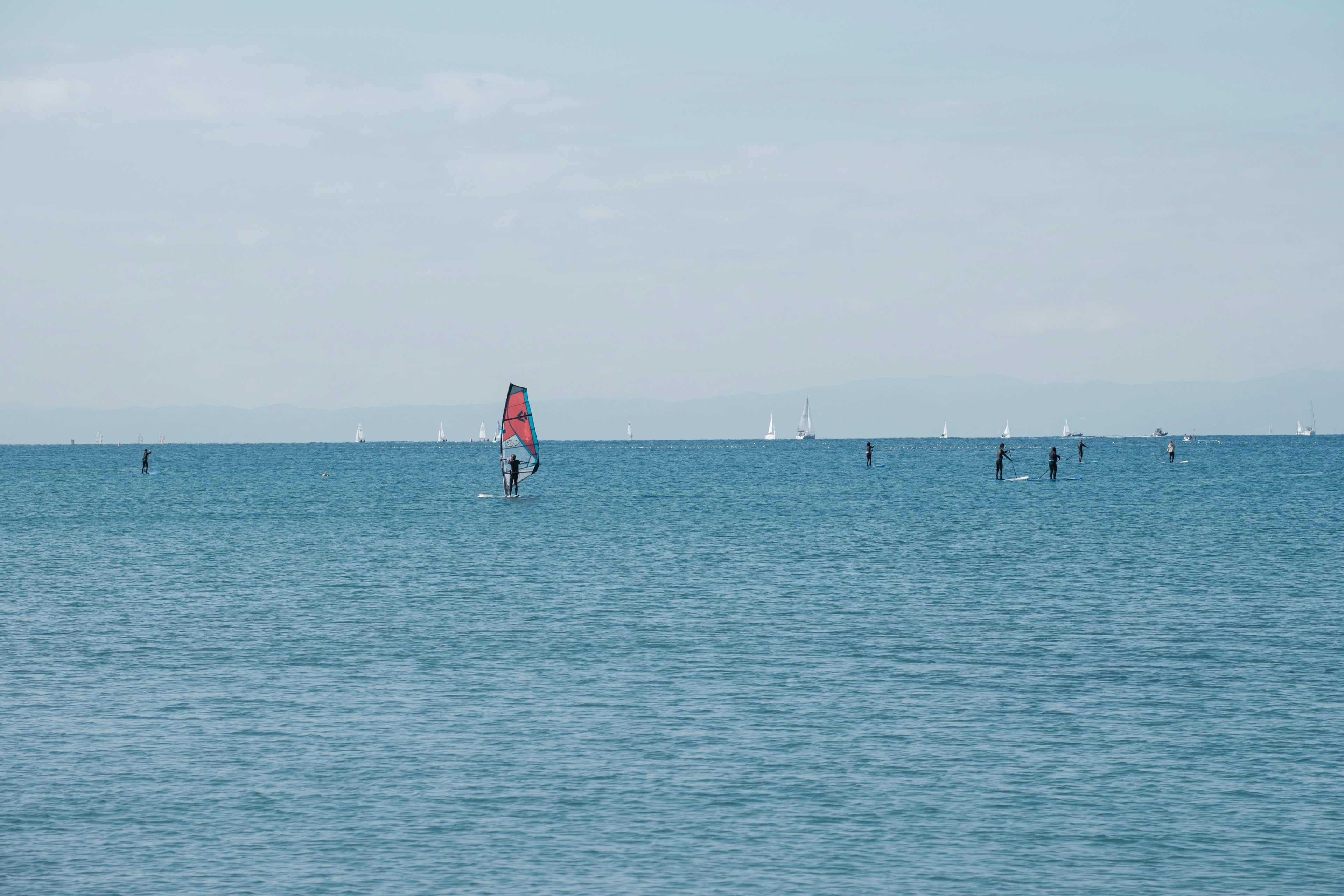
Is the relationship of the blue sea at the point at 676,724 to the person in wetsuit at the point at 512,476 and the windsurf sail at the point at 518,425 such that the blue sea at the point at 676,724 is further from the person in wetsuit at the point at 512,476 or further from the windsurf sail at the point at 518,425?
the person in wetsuit at the point at 512,476

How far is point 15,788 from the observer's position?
19844 millimetres

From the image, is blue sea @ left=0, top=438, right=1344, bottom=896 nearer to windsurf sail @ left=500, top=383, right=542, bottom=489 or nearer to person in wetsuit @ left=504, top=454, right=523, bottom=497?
windsurf sail @ left=500, top=383, right=542, bottom=489

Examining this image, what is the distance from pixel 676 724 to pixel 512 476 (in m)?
80.3

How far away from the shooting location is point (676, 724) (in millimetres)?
23719

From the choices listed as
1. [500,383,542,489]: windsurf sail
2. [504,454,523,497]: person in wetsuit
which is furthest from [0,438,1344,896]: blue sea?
[504,454,523,497]: person in wetsuit

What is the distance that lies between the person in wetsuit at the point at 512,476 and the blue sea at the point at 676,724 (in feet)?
149

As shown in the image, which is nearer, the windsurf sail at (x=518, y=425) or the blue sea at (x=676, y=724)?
the blue sea at (x=676, y=724)

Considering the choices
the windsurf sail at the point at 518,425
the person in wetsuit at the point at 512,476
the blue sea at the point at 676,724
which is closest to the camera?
the blue sea at the point at 676,724

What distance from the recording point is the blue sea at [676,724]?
56.0 ft

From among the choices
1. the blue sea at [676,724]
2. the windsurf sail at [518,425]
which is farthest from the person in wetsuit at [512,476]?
the blue sea at [676,724]

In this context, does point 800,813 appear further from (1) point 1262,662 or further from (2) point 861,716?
(1) point 1262,662

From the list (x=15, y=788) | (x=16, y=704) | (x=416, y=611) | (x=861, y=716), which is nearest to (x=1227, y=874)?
(x=861, y=716)

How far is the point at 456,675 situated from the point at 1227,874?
1633 centimetres

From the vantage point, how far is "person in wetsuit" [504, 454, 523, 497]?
101 meters
